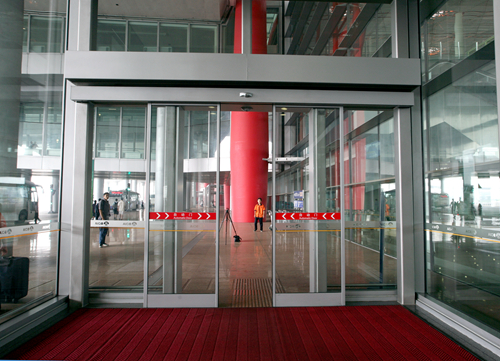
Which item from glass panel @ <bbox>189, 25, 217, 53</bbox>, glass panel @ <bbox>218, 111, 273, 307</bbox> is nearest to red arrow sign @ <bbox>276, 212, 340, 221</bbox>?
glass panel @ <bbox>218, 111, 273, 307</bbox>

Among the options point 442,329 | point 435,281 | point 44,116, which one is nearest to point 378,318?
point 442,329

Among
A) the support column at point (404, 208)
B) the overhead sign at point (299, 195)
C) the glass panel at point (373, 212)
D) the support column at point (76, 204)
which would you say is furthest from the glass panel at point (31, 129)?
the support column at point (404, 208)

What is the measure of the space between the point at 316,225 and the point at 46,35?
5.14 m

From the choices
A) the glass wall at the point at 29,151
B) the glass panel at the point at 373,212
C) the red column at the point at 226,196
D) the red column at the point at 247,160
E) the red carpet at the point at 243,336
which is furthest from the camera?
Answer: the red column at the point at 226,196

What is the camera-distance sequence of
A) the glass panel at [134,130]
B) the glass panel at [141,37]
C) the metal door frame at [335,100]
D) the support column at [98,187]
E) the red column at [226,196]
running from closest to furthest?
the metal door frame at [335,100] → the support column at [98,187] → the glass panel at [134,130] → the glass panel at [141,37] → the red column at [226,196]

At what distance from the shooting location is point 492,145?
11.2ft

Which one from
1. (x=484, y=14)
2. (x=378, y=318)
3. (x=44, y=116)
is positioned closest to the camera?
(x=484, y=14)

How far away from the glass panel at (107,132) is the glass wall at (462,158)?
5.20 m

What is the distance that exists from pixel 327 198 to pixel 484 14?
10.1ft

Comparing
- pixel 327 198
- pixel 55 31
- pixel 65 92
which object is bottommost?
pixel 327 198

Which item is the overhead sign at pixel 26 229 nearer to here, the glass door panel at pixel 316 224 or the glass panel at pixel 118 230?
the glass panel at pixel 118 230

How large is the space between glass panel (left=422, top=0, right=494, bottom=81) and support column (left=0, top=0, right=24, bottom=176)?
584cm

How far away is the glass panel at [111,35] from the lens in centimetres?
520

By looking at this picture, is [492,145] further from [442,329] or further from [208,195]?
[208,195]
